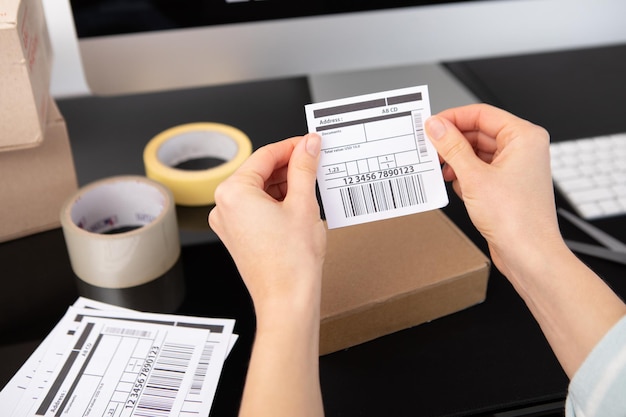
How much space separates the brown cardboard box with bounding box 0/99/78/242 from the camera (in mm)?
700

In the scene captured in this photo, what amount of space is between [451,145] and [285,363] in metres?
0.24

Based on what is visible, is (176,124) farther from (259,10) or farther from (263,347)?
(263,347)

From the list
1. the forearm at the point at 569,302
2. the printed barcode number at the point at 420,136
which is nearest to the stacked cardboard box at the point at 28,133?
the printed barcode number at the point at 420,136

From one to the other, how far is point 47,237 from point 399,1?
0.50 m

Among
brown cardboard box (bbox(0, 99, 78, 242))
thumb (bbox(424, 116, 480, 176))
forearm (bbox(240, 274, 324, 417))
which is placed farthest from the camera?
brown cardboard box (bbox(0, 99, 78, 242))

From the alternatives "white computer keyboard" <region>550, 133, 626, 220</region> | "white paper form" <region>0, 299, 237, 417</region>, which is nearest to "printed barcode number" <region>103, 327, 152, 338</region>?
"white paper form" <region>0, 299, 237, 417</region>

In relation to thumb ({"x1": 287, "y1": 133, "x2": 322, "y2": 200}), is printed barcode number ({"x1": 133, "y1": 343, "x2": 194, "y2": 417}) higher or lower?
lower

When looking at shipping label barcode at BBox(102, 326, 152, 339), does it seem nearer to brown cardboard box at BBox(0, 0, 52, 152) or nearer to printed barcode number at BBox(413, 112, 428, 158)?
brown cardboard box at BBox(0, 0, 52, 152)

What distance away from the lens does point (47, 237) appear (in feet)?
2.48

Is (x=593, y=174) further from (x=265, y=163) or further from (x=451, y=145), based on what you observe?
(x=265, y=163)

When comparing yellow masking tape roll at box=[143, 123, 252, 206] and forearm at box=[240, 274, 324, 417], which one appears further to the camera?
yellow masking tape roll at box=[143, 123, 252, 206]

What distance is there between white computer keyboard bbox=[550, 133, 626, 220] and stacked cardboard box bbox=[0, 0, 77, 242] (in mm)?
584

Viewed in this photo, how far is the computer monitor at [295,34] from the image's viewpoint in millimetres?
750

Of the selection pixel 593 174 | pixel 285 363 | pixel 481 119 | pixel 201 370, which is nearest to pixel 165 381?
Answer: pixel 201 370
